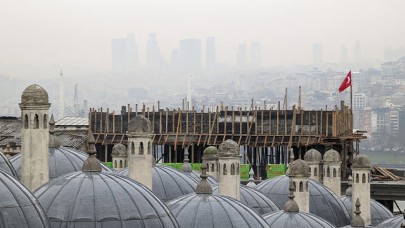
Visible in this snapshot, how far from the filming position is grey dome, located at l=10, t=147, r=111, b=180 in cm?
4028

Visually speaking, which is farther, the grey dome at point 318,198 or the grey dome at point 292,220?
the grey dome at point 318,198

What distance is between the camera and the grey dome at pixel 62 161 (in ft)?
132

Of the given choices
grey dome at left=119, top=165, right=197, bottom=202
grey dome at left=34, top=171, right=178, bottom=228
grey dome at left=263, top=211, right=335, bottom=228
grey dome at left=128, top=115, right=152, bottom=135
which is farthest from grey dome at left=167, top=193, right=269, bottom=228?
grey dome at left=119, top=165, right=197, bottom=202

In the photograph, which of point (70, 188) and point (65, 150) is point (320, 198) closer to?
point (65, 150)

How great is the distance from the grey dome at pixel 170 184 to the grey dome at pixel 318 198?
651 cm

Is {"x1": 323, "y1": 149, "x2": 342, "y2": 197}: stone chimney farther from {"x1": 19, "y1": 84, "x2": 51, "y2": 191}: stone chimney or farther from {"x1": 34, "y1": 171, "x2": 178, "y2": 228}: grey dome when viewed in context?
{"x1": 34, "y1": 171, "x2": 178, "y2": 228}: grey dome

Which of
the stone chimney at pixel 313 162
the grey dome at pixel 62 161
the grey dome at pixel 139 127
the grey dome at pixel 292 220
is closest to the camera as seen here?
the grey dome at pixel 139 127

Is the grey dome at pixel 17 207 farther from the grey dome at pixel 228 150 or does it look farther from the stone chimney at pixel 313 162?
the stone chimney at pixel 313 162

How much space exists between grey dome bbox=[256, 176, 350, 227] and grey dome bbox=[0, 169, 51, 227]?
2257 cm

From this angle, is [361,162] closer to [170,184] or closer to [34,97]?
[170,184]

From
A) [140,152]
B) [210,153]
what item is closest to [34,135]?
[140,152]

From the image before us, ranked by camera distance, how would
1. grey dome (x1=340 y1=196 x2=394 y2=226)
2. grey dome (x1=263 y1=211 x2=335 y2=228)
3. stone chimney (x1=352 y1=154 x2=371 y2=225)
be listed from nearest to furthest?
grey dome (x1=263 y1=211 x2=335 y2=228), stone chimney (x1=352 y1=154 x2=371 y2=225), grey dome (x1=340 y1=196 x2=394 y2=226)

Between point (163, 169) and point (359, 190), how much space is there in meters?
11.5

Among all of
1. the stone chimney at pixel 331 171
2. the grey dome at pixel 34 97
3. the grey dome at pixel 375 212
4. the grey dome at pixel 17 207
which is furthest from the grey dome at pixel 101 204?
the stone chimney at pixel 331 171
